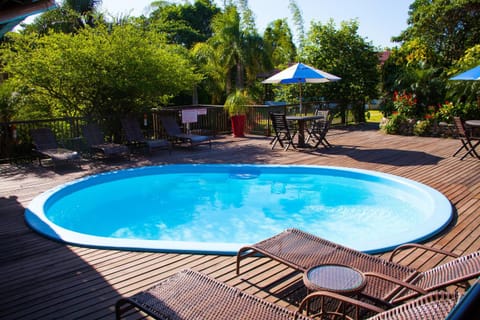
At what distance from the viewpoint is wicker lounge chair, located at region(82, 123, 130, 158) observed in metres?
9.22

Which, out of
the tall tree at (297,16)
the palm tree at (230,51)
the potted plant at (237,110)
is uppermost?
the tall tree at (297,16)

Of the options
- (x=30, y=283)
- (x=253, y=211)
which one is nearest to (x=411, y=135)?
(x=253, y=211)

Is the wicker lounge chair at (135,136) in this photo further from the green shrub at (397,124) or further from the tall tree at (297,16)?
the tall tree at (297,16)

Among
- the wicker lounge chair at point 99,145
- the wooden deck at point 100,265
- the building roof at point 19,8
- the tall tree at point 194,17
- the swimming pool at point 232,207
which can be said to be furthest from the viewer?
the tall tree at point 194,17

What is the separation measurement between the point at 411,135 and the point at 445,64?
661 cm

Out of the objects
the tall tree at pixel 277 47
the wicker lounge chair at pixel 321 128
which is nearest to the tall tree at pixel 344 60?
the wicker lounge chair at pixel 321 128

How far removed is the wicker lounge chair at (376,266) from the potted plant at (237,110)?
8.94m

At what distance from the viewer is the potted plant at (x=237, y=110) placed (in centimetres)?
1279

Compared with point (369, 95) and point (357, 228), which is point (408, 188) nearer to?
point (357, 228)

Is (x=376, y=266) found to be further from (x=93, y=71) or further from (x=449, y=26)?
(x=449, y=26)

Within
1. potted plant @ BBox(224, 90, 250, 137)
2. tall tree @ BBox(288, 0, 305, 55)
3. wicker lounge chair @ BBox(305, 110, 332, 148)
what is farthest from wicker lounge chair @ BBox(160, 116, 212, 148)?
tall tree @ BBox(288, 0, 305, 55)

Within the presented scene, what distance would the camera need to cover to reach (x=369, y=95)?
53.5 feet

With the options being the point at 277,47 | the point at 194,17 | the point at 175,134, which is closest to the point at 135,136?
the point at 175,134

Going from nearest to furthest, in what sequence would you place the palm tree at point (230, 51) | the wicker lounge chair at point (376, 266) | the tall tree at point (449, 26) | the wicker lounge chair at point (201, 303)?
the wicker lounge chair at point (201, 303) → the wicker lounge chair at point (376, 266) → the tall tree at point (449, 26) → the palm tree at point (230, 51)
